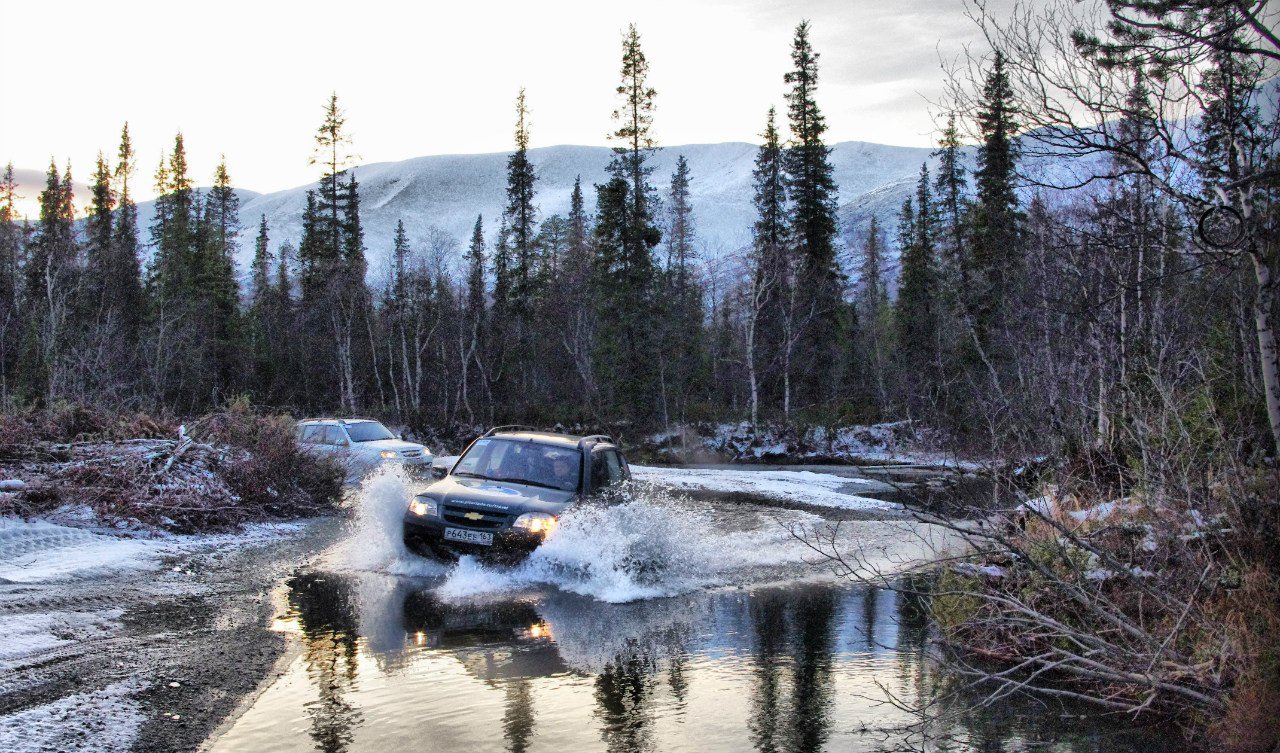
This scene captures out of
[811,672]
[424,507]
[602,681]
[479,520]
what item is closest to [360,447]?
[424,507]

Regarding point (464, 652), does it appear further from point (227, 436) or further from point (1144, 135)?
point (227, 436)

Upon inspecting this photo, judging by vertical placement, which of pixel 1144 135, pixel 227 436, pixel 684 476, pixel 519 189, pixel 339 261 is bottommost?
pixel 684 476

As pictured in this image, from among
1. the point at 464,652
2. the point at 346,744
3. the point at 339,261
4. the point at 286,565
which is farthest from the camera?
the point at 339,261

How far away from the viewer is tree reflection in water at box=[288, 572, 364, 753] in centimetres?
598

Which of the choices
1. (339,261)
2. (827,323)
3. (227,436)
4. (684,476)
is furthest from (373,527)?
(339,261)

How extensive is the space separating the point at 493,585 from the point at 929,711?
5.30m

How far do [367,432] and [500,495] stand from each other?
12085 mm

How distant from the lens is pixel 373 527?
13.8 meters

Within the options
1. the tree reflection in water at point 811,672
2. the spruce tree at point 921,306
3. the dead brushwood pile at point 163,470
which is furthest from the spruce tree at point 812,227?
the tree reflection in water at point 811,672

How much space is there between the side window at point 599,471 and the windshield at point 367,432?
10751mm

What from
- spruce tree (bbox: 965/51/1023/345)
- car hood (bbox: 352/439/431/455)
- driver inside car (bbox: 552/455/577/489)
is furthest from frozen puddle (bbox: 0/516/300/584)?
spruce tree (bbox: 965/51/1023/345)

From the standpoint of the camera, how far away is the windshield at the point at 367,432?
22047 millimetres

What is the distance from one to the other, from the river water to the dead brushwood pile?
3.75 meters

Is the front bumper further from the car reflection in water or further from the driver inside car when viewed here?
the driver inside car
